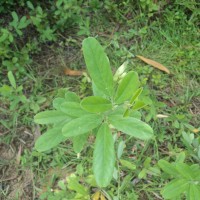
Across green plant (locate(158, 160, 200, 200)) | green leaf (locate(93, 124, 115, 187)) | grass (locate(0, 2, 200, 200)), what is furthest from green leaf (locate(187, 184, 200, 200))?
grass (locate(0, 2, 200, 200))

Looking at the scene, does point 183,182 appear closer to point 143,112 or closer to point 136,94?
point 136,94

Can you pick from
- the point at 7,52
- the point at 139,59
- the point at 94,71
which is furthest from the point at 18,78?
the point at 94,71

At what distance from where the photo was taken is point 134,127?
3.42 feet

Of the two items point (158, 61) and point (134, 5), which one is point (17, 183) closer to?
point (158, 61)

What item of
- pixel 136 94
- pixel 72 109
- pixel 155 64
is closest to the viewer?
pixel 136 94

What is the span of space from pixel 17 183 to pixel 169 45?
1.56 meters

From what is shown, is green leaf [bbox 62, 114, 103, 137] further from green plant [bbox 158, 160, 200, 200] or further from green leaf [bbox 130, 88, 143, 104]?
green plant [bbox 158, 160, 200, 200]

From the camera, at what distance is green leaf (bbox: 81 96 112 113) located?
1.02m

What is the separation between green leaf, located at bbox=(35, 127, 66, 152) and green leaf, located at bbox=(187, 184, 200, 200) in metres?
0.53

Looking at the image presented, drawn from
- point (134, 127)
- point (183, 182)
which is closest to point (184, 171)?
point (183, 182)

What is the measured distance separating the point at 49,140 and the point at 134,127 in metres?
0.36

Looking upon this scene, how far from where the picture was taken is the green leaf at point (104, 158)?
106cm

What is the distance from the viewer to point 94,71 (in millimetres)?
1065

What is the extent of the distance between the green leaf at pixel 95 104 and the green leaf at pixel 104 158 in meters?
0.07
